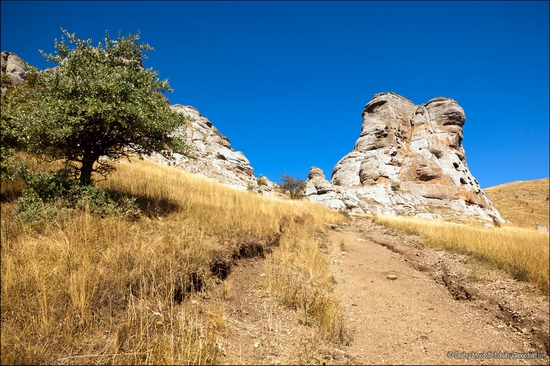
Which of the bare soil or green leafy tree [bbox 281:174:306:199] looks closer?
the bare soil

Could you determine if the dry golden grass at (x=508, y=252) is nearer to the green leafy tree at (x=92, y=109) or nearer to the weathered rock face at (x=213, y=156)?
the green leafy tree at (x=92, y=109)

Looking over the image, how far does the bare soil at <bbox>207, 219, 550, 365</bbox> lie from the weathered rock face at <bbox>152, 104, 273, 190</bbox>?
25.8m

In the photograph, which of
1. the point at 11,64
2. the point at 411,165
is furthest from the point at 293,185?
the point at 11,64

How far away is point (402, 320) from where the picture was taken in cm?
524

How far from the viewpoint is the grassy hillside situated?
51219 mm

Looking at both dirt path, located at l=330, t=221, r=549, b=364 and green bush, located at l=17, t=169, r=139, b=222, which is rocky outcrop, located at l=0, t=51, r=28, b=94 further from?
dirt path, located at l=330, t=221, r=549, b=364

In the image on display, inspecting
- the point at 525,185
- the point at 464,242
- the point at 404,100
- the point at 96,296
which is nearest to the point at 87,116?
Result: the point at 96,296

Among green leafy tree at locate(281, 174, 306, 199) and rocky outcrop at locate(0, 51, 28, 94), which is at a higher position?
rocky outcrop at locate(0, 51, 28, 94)

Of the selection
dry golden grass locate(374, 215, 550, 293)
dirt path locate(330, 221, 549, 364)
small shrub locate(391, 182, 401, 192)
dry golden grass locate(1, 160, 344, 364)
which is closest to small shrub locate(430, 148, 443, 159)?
small shrub locate(391, 182, 401, 192)

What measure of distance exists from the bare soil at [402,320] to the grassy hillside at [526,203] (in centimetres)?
5382

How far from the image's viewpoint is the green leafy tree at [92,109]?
20.1ft

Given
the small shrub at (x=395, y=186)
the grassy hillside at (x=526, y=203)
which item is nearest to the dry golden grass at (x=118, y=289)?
the small shrub at (x=395, y=186)

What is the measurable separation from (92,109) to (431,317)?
884 cm

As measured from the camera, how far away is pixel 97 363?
102 inches
